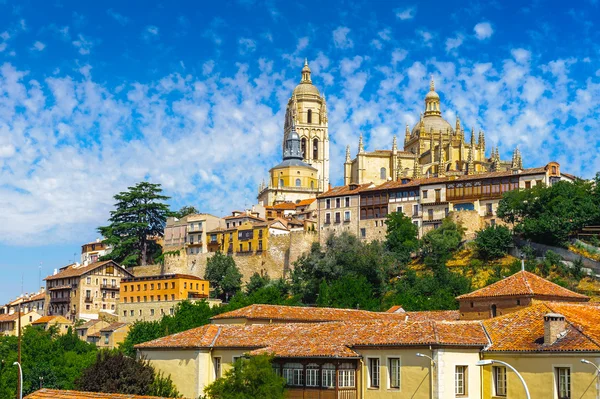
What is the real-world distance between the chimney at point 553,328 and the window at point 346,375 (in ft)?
27.4

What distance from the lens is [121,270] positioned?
109188 millimetres

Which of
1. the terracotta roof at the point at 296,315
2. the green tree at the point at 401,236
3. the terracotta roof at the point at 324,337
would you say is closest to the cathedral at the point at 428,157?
the green tree at the point at 401,236

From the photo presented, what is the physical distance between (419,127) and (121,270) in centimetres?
4904

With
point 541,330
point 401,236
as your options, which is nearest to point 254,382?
point 541,330

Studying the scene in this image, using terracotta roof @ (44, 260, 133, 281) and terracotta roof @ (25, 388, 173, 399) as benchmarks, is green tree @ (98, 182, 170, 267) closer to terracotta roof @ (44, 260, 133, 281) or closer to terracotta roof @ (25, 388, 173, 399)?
terracotta roof @ (44, 260, 133, 281)

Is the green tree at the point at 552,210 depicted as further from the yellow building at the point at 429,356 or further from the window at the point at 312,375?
the window at the point at 312,375

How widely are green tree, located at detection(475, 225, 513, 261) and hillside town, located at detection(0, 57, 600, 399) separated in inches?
29.3

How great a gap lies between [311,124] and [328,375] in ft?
396

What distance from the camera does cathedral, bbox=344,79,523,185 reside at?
11606 cm

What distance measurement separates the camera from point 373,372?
127 ft

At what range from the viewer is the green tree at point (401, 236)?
91.4 meters

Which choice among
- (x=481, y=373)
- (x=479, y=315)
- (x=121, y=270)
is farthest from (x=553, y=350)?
(x=121, y=270)

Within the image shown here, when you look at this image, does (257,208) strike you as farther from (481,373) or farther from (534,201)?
(481,373)

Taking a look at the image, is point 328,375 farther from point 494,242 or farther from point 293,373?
point 494,242
